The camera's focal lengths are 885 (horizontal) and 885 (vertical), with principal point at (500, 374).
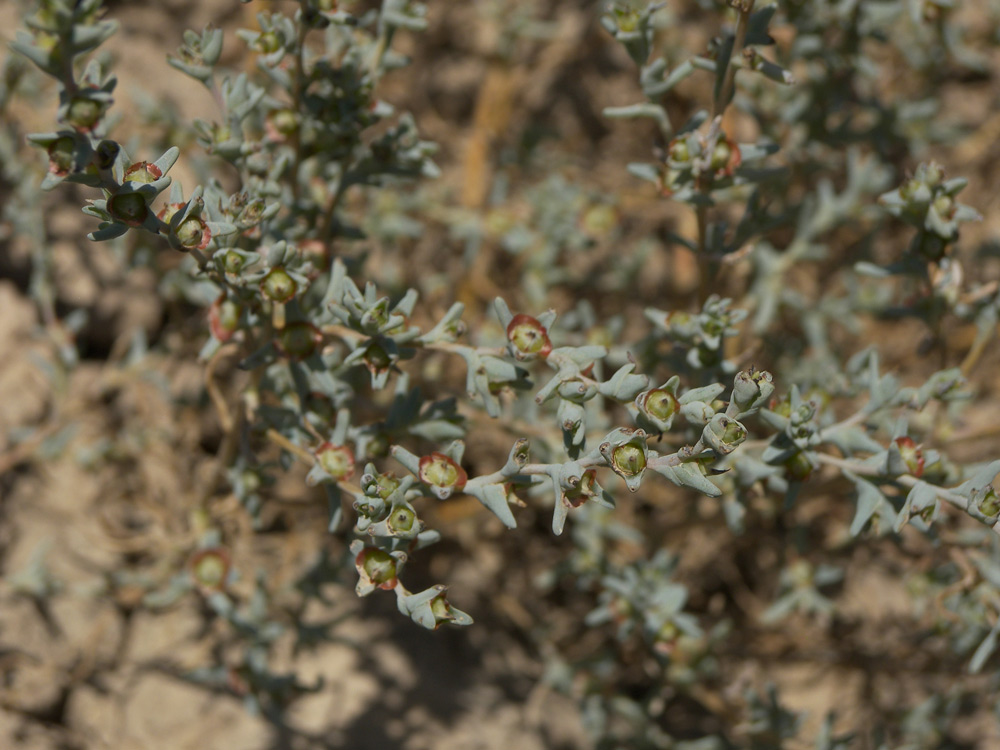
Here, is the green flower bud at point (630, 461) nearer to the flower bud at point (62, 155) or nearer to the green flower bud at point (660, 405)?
the green flower bud at point (660, 405)

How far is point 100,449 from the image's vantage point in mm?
2947

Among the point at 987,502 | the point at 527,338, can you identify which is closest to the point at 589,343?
the point at 527,338

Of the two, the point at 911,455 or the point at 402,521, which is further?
the point at 911,455

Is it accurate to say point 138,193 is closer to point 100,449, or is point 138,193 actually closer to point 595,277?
point 100,449

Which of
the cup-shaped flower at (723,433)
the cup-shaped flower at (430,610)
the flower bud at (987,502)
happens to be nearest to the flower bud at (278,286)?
the cup-shaped flower at (430,610)

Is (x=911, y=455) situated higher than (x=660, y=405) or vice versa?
(x=660, y=405)

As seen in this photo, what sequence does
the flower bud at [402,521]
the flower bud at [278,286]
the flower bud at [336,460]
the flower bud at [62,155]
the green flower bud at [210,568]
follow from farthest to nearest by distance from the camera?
the green flower bud at [210,568] < the flower bud at [336,460] < the flower bud at [278,286] < the flower bud at [402,521] < the flower bud at [62,155]

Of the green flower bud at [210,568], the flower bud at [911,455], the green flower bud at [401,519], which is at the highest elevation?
the flower bud at [911,455]

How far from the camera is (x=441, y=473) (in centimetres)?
175

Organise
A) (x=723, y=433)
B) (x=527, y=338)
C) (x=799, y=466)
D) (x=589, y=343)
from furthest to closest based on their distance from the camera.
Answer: (x=589, y=343) < (x=799, y=466) < (x=527, y=338) < (x=723, y=433)

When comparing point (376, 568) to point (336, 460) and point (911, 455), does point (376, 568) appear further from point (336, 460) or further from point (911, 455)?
point (911, 455)

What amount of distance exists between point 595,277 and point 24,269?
219 centimetres

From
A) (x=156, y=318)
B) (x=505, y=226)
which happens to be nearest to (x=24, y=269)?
(x=156, y=318)

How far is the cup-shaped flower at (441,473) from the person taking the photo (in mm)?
1741
